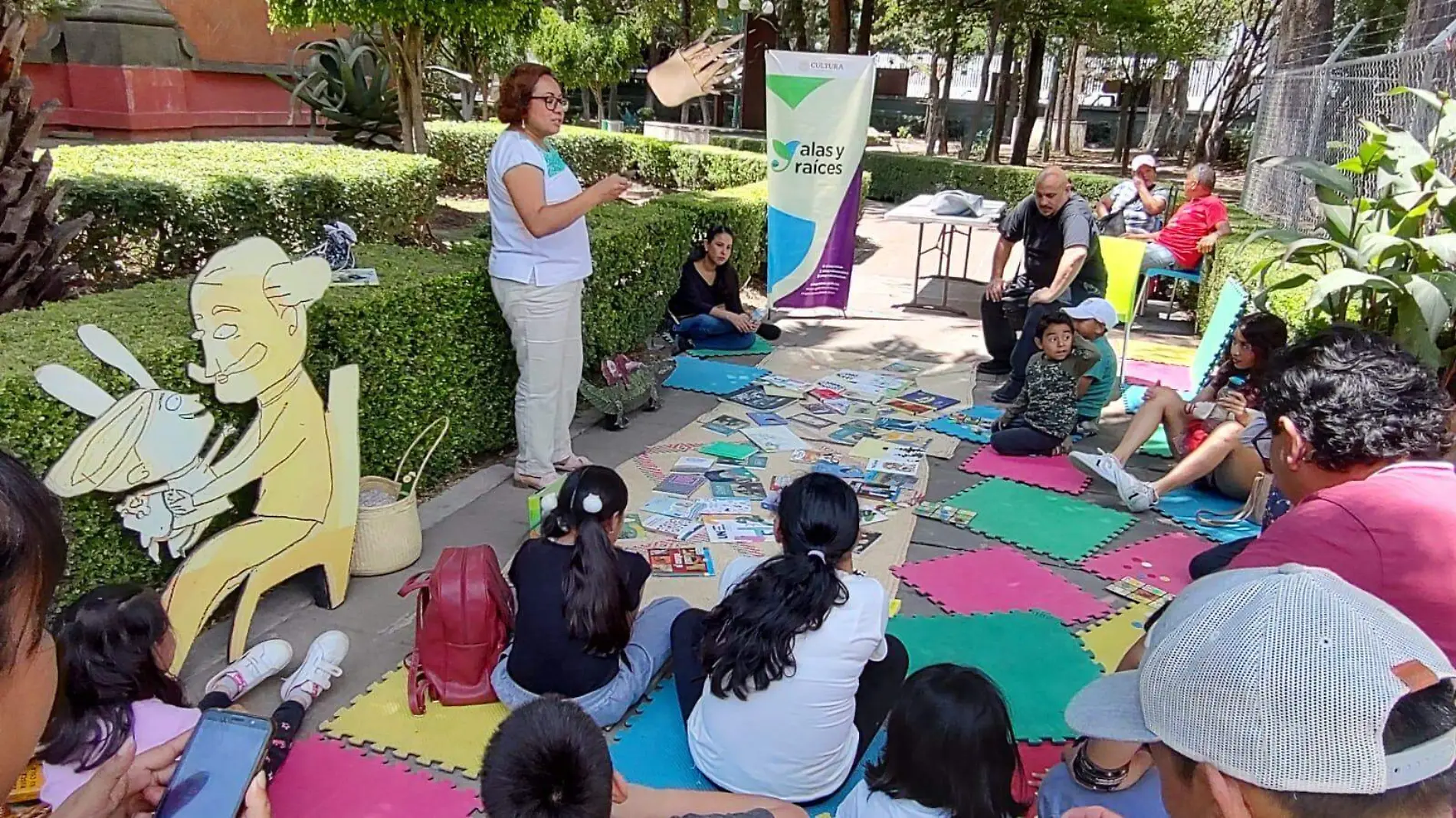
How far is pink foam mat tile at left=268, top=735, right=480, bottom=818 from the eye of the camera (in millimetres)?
2670

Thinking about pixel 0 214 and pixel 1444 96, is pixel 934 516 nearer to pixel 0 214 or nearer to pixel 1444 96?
pixel 1444 96

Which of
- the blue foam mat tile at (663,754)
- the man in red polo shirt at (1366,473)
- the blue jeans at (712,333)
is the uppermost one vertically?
the man in red polo shirt at (1366,473)

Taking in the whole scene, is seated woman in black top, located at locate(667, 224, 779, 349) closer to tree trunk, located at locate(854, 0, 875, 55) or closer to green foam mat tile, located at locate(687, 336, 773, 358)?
green foam mat tile, located at locate(687, 336, 773, 358)

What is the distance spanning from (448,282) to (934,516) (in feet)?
8.64

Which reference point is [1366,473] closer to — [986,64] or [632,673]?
[632,673]

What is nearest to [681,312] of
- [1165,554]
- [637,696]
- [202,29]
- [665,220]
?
[665,220]

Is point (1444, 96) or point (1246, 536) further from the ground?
point (1444, 96)

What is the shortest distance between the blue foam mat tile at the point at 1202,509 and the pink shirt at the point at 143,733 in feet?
14.0

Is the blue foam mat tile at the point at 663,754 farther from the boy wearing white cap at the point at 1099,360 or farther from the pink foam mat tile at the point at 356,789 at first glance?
the boy wearing white cap at the point at 1099,360

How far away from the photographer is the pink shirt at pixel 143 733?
7.52 ft

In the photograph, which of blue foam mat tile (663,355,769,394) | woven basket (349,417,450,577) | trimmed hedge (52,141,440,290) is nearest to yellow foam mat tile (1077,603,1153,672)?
woven basket (349,417,450,577)

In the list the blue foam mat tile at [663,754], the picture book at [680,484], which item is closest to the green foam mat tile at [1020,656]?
the blue foam mat tile at [663,754]

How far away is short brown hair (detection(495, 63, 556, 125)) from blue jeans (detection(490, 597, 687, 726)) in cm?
229

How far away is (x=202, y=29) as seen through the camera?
1147 centimetres
